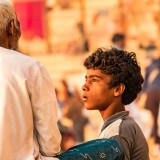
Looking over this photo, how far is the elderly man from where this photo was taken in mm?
3947

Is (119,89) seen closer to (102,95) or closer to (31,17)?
(102,95)

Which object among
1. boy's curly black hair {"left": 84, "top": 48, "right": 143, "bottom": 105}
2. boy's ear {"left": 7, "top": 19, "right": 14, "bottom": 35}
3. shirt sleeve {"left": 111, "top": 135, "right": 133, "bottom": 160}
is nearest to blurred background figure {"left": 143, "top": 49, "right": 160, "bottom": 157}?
boy's curly black hair {"left": 84, "top": 48, "right": 143, "bottom": 105}

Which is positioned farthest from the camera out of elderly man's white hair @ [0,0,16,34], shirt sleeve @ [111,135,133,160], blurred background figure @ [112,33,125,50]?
blurred background figure @ [112,33,125,50]

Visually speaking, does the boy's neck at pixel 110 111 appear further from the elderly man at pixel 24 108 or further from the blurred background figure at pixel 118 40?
the blurred background figure at pixel 118 40

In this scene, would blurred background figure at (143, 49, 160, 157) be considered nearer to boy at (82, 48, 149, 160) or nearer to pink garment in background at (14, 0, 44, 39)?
pink garment in background at (14, 0, 44, 39)

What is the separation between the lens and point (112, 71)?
4465 millimetres

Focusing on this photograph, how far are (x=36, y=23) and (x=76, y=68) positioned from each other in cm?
100

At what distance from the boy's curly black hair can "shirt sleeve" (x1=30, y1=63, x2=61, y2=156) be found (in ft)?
1.65

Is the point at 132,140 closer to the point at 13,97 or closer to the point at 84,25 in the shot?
the point at 13,97

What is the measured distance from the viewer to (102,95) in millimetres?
4453

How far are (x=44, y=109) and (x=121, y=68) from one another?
589 mm

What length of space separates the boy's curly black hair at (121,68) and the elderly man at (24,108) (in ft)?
1.68

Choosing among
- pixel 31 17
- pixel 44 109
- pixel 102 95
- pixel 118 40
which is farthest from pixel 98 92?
pixel 31 17

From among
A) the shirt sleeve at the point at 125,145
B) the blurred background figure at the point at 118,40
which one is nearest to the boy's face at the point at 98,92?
the shirt sleeve at the point at 125,145
